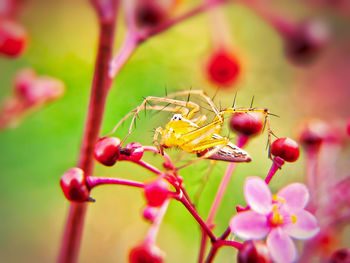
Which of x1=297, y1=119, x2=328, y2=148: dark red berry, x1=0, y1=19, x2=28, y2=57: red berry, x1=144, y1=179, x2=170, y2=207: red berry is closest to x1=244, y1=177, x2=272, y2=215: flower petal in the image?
x1=144, y1=179, x2=170, y2=207: red berry

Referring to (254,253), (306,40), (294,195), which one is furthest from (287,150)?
(306,40)

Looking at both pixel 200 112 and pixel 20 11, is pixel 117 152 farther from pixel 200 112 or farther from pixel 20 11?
pixel 20 11

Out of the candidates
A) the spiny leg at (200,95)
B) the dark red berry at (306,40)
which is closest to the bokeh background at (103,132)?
the dark red berry at (306,40)

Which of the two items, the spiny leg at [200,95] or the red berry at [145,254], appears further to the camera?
the spiny leg at [200,95]

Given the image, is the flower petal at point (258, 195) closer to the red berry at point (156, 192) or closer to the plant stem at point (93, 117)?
the red berry at point (156, 192)

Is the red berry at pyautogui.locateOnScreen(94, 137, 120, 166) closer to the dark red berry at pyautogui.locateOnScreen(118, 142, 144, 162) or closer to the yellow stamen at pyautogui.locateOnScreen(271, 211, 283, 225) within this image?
the dark red berry at pyautogui.locateOnScreen(118, 142, 144, 162)

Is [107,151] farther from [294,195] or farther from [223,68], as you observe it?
[223,68]
